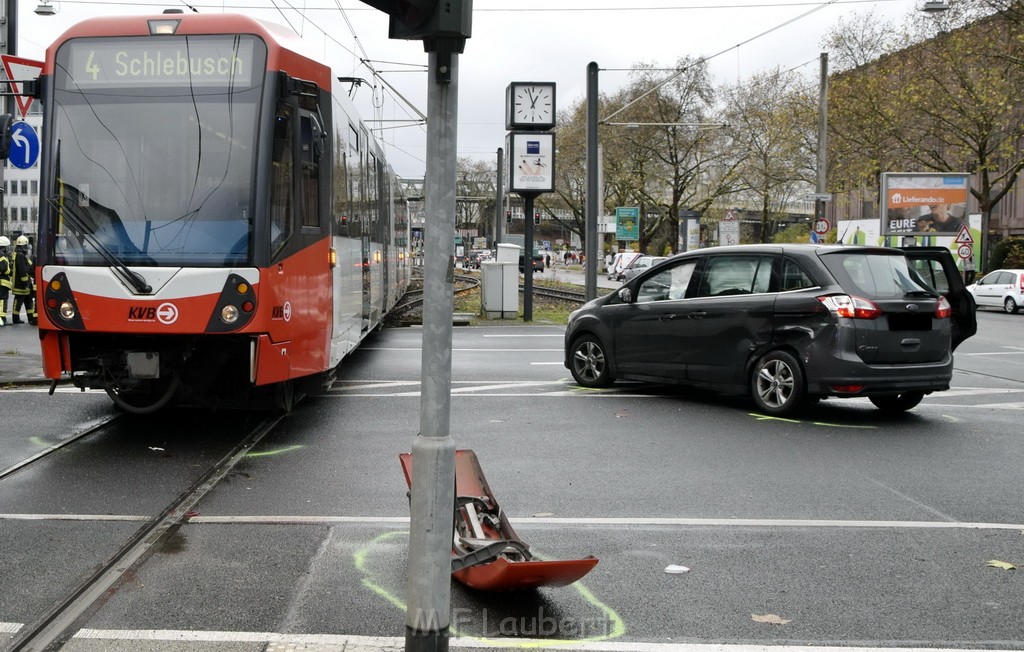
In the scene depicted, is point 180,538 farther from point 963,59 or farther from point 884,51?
point 884,51

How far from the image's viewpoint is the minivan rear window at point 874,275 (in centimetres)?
991

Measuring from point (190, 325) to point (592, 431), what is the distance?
3457mm

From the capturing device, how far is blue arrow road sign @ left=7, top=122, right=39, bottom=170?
512 inches

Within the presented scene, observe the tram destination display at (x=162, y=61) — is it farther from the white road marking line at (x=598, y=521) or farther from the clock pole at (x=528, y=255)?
the clock pole at (x=528, y=255)

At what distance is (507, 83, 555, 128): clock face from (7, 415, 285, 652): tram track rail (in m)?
16.8

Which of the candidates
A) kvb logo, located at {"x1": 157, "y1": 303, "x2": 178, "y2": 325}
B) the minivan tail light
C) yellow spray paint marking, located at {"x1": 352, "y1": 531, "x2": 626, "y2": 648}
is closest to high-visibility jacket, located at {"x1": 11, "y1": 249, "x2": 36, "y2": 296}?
kvb logo, located at {"x1": 157, "y1": 303, "x2": 178, "y2": 325}

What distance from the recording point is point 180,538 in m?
5.77

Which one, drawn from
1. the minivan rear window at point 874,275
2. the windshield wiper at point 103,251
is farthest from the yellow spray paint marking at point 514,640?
the minivan rear window at point 874,275

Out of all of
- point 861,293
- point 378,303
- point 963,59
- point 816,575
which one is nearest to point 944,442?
point 861,293

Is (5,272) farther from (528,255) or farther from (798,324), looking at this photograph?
(798,324)

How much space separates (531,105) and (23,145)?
12463mm

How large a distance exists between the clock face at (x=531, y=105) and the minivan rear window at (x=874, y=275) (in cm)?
1404

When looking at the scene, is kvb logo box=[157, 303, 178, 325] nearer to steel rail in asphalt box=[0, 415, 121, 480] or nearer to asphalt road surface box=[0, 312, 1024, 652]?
asphalt road surface box=[0, 312, 1024, 652]

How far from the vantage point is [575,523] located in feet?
20.2
